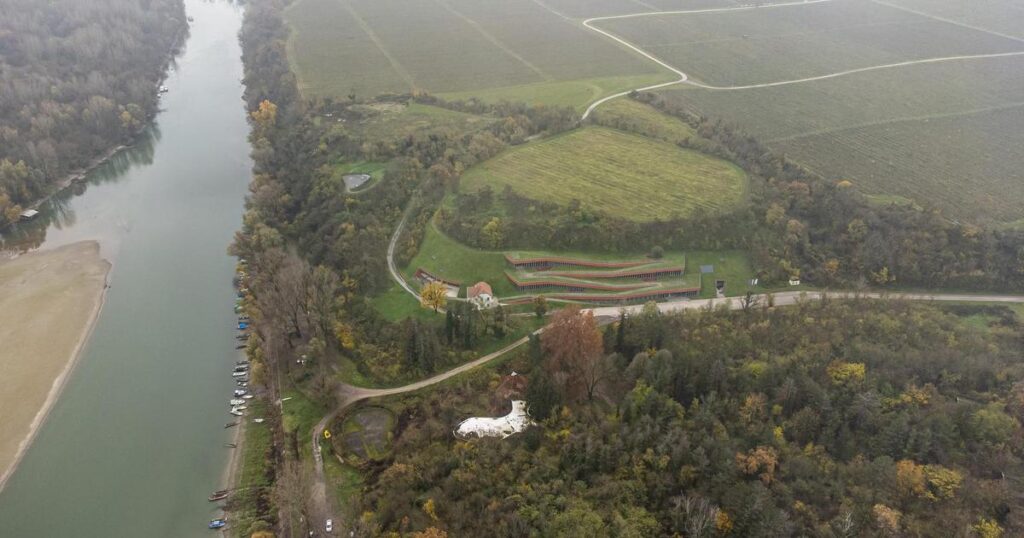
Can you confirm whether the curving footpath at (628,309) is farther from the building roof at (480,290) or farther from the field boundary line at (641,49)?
the field boundary line at (641,49)

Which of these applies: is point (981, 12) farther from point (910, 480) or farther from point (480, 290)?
point (910, 480)

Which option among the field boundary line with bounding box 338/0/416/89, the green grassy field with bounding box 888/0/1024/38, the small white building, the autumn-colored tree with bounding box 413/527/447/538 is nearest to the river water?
the autumn-colored tree with bounding box 413/527/447/538

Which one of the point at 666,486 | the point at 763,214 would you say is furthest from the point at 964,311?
the point at 666,486

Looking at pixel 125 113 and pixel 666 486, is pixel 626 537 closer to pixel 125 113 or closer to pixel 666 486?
pixel 666 486

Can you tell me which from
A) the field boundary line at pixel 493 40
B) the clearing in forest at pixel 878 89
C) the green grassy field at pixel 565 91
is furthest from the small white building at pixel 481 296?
the field boundary line at pixel 493 40

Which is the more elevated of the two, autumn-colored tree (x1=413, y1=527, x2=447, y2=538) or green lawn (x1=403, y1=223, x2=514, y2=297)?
green lawn (x1=403, y1=223, x2=514, y2=297)

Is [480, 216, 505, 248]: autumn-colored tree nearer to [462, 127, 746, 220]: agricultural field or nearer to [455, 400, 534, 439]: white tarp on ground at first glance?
[462, 127, 746, 220]: agricultural field
